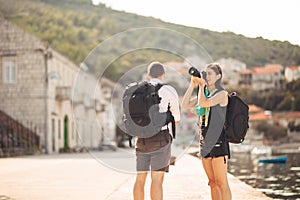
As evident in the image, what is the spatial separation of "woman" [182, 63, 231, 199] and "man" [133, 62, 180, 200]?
33 cm

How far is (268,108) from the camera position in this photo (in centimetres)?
12519

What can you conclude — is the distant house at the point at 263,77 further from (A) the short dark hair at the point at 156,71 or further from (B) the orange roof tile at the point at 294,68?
(A) the short dark hair at the point at 156,71

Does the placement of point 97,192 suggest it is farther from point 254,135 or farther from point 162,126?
point 254,135

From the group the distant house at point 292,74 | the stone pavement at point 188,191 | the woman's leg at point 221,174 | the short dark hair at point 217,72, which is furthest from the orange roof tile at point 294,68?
the woman's leg at point 221,174

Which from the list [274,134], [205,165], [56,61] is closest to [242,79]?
[274,134]

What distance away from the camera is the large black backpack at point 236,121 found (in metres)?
7.40

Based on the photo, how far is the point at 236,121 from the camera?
7.41m

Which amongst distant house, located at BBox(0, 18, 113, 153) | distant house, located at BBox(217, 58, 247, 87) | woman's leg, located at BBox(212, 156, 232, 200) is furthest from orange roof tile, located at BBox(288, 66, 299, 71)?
woman's leg, located at BBox(212, 156, 232, 200)

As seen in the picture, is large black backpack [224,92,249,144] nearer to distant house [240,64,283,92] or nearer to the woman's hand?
the woman's hand

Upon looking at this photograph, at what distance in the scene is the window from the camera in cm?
4313

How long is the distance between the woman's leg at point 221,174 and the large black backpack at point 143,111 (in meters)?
0.74

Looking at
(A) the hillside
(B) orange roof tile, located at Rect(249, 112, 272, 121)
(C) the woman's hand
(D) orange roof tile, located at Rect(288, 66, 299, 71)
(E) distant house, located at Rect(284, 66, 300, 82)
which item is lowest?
(B) orange roof tile, located at Rect(249, 112, 272, 121)

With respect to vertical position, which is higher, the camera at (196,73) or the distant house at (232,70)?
the distant house at (232,70)

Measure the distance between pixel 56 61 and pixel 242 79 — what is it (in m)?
79.6
